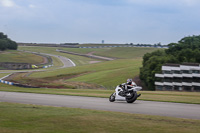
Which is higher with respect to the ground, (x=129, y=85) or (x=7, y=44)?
(x=7, y=44)

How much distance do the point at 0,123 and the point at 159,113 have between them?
27.7 feet

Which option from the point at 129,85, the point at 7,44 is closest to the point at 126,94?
the point at 129,85

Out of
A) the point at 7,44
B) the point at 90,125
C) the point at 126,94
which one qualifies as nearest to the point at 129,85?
the point at 126,94

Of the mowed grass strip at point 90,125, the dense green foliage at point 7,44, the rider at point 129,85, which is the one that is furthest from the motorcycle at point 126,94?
the dense green foliage at point 7,44

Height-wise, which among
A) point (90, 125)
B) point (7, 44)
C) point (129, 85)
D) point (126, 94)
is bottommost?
point (126, 94)

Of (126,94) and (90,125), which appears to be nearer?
(90,125)

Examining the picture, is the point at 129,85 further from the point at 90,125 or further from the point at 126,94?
the point at 90,125

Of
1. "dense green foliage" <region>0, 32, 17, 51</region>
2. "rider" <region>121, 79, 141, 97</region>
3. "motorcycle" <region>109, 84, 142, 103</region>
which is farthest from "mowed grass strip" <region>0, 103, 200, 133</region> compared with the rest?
"dense green foliage" <region>0, 32, 17, 51</region>

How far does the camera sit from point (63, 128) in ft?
37.5

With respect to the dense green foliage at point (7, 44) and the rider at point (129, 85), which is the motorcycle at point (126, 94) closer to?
the rider at point (129, 85)

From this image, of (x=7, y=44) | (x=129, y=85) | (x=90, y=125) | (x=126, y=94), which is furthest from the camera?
(x=7, y=44)

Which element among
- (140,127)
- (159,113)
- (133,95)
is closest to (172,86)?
(133,95)

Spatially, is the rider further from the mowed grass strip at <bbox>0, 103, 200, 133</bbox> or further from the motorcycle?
the mowed grass strip at <bbox>0, 103, 200, 133</bbox>

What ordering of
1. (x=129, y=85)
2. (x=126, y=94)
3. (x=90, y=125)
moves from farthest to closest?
(x=126, y=94)
(x=129, y=85)
(x=90, y=125)
